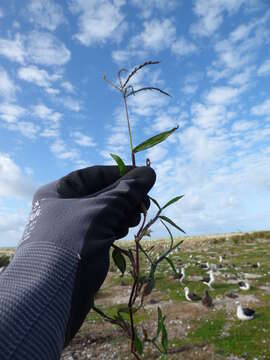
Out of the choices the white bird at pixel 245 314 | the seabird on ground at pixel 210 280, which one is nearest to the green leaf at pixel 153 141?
the white bird at pixel 245 314

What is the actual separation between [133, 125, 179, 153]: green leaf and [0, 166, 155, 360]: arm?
1.09 feet

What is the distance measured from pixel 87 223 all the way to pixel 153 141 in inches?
23.0

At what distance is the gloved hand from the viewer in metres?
1.68

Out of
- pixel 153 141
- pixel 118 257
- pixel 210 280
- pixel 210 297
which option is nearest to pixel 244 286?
pixel 210 280

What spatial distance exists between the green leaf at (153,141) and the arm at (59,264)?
332 mm

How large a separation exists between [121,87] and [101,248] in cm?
87

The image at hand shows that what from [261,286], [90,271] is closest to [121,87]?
[90,271]

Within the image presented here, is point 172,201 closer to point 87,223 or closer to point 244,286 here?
point 87,223

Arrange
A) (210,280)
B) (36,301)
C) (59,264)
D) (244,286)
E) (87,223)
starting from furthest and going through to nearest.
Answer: (210,280)
(244,286)
(87,223)
(59,264)
(36,301)

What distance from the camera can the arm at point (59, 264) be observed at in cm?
131

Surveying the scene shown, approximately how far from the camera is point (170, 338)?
8.41m

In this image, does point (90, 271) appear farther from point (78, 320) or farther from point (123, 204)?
point (123, 204)

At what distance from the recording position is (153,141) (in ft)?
5.42

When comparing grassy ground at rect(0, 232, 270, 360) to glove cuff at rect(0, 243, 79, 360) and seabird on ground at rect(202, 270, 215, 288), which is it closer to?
seabird on ground at rect(202, 270, 215, 288)
